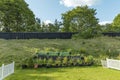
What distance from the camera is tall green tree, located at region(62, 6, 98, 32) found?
29156mm

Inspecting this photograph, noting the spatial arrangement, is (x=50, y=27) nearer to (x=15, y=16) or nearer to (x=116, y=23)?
(x=15, y=16)

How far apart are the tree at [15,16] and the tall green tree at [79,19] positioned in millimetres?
5090

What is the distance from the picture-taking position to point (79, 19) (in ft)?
96.1

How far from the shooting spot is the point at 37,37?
21188 mm

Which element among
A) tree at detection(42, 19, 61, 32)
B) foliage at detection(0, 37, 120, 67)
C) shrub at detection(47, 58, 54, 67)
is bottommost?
shrub at detection(47, 58, 54, 67)

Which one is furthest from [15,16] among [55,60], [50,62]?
[50,62]

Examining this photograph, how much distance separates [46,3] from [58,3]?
516 centimetres

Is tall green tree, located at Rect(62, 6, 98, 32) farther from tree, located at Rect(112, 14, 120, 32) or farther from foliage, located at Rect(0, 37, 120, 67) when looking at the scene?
tree, located at Rect(112, 14, 120, 32)

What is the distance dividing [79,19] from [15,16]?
28.7 ft

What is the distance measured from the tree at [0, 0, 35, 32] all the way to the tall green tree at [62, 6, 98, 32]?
16.7ft

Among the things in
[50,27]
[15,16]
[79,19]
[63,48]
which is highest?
[15,16]

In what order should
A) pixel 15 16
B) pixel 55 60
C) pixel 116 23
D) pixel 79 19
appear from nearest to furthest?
1. pixel 55 60
2. pixel 15 16
3. pixel 79 19
4. pixel 116 23

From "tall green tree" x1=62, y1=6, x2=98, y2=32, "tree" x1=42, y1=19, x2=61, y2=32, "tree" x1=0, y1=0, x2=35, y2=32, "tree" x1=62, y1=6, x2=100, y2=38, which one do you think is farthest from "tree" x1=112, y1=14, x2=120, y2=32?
"tree" x1=0, y1=0, x2=35, y2=32

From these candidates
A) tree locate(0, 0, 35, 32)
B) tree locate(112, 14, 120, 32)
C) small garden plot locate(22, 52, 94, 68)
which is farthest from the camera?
tree locate(112, 14, 120, 32)
